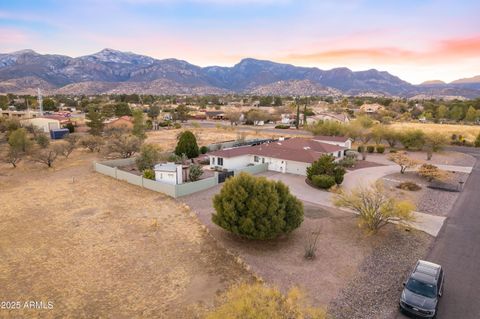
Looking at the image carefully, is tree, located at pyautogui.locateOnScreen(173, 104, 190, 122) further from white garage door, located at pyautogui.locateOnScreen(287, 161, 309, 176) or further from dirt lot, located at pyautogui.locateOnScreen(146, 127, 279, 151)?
white garage door, located at pyautogui.locateOnScreen(287, 161, 309, 176)

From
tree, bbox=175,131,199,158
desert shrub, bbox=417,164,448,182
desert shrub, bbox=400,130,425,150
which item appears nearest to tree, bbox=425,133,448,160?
desert shrub, bbox=400,130,425,150

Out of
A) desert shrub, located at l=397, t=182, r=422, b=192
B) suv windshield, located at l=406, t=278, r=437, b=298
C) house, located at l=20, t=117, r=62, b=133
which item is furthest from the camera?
house, located at l=20, t=117, r=62, b=133

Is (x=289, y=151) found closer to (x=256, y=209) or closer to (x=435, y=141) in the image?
(x=256, y=209)

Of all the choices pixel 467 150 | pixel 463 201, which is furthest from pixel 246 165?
pixel 467 150

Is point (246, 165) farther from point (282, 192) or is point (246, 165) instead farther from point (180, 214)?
point (282, 192)

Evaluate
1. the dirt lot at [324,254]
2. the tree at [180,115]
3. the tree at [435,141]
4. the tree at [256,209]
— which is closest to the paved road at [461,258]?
the dirt lot at [324,254]

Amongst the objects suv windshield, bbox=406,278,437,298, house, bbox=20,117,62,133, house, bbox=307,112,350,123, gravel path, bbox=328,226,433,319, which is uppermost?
house, bbox=307,112,350,123
